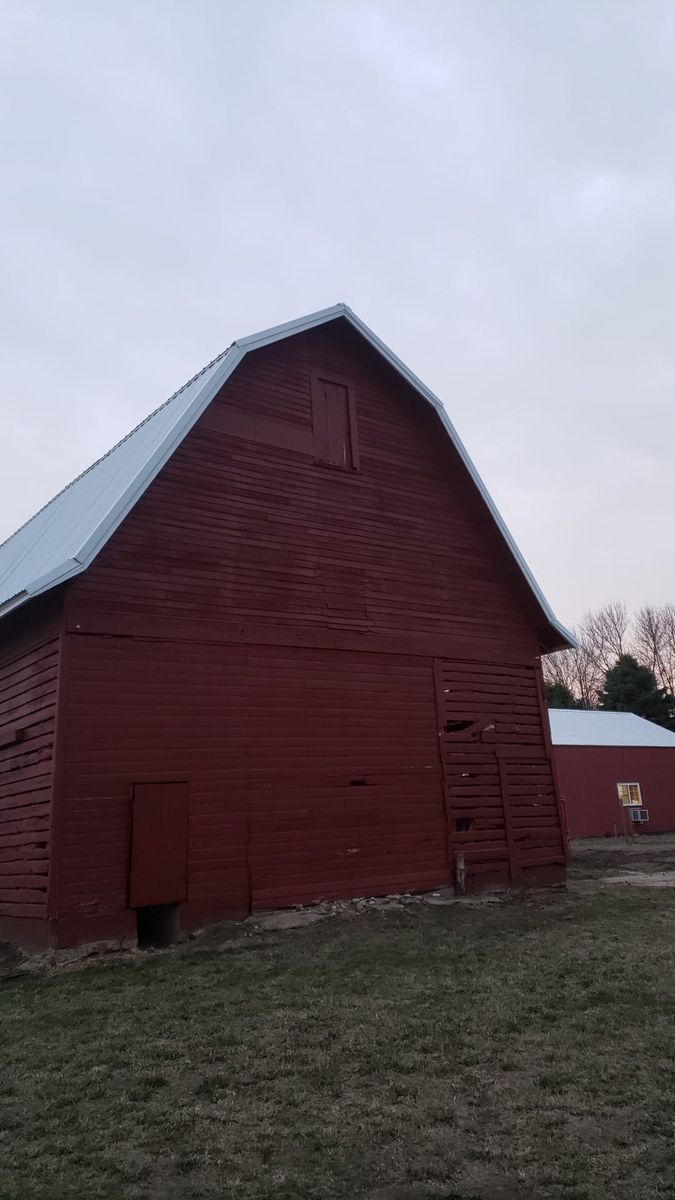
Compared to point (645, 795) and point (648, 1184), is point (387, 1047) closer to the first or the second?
point (648, 1184)

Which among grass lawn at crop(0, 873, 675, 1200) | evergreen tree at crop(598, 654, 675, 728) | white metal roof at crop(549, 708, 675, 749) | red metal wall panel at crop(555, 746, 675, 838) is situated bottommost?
grass lawn at crop(0, 873, 675, 1200)

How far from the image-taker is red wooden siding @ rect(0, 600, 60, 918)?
32.9 feet

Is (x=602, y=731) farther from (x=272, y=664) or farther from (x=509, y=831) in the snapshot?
(x=272, y=664)

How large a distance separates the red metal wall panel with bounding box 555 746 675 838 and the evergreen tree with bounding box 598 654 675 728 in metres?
12.1

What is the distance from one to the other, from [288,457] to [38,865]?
21.4 ft

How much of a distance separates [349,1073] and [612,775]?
1149 inches

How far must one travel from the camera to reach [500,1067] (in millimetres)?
5555

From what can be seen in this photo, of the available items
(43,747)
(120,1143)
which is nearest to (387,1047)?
(120,1143)

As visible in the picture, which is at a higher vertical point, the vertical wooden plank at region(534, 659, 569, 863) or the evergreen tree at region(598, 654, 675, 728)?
the evergreen tree at region(598, 654, 675, 728)

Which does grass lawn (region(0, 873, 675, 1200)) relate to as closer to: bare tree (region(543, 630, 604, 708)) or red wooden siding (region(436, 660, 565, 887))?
red wooden siding (region(436, 660, 565, 887))

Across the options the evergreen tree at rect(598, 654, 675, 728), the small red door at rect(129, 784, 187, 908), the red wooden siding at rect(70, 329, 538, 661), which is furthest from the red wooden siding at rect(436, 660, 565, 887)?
the evergreen tree at rect(598, 654, 675, 728)

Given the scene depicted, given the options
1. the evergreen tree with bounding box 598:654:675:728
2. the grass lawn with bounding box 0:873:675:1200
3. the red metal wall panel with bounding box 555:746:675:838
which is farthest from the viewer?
the evergreen tree with bounding box 598:654:675:728

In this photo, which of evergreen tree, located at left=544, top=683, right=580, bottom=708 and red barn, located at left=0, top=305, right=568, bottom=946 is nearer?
red barn, located at left=0, top=305, right=568, bottom=946

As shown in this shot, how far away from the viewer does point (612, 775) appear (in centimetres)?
3266
